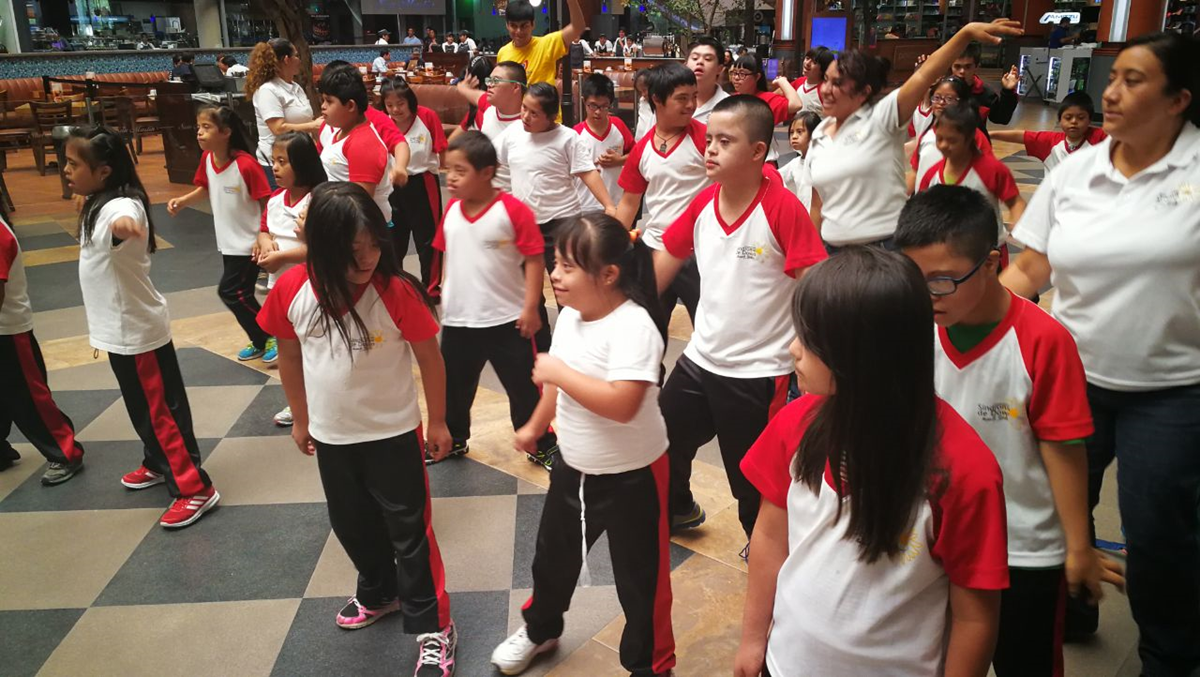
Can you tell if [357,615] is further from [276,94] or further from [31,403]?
[276,94]

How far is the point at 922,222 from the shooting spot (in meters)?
1.73

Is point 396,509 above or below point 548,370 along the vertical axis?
below

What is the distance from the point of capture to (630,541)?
2.30 m

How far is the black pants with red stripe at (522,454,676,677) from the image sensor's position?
7.50 feet

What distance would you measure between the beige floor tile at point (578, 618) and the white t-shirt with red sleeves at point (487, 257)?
1.12 meters

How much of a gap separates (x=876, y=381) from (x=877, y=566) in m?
0.31

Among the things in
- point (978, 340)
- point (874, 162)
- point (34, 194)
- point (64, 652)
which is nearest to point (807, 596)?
point (978, 340)

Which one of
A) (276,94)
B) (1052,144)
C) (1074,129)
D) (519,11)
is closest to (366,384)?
(1074,129)

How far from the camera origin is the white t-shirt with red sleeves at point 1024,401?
1702mm

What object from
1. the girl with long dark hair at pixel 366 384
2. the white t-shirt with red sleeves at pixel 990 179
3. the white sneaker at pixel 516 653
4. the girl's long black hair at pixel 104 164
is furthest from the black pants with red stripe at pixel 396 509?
the white t-shirt with red sleeves at pixel 990 179

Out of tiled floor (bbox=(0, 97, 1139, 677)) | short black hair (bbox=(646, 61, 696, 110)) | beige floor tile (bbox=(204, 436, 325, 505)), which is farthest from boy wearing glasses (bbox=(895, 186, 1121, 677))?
beige floor tile (bbox=(204, 436, 325, 505))

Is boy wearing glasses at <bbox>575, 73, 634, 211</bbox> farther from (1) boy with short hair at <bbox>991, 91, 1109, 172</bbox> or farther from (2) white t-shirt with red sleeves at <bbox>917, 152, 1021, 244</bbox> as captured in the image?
(1) boy with short hair at <bbox>991, 91, 1109, 172</bbox>

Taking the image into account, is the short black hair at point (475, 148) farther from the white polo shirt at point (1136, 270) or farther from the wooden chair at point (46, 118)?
the wooden chair at point (46, 118)

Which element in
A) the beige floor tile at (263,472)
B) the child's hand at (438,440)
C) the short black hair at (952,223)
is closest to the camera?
the short black hair at (952,223)
